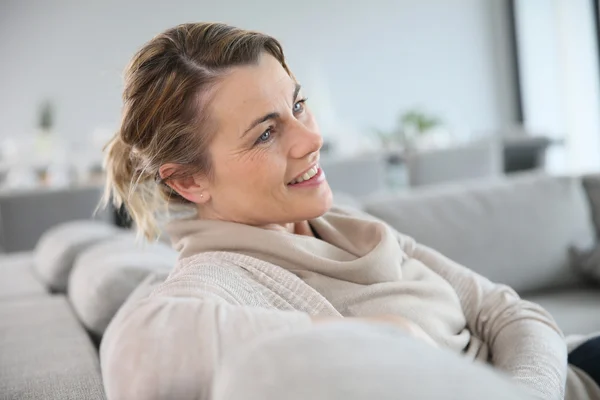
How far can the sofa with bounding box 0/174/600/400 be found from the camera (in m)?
0.51

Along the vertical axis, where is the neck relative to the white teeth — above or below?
below

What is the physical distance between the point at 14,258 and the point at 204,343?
2330 mm

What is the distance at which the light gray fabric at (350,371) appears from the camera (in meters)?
0.49

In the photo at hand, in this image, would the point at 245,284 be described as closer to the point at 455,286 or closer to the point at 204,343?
the point at 204,343

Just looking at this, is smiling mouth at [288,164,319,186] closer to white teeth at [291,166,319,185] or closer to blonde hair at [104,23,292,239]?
white teeth at [291,166,319,185]

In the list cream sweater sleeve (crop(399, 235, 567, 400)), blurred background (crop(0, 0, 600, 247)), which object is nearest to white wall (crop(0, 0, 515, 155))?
blurred background (crop(0, 0, 600, 247))

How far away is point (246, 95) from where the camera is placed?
105 cm

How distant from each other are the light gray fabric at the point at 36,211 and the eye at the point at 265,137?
2.33 metres

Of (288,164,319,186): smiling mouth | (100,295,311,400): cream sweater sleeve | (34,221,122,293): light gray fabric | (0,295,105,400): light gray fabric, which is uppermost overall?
(288,164,319,186): smiling mouth

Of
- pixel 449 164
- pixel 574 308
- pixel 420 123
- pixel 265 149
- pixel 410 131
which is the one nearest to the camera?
pixel 265 149

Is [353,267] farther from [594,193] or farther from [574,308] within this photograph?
[594,193]

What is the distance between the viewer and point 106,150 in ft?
4.20

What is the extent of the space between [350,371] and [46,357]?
88 centimetres

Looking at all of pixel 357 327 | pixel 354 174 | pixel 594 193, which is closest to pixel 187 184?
pixel 357 327
